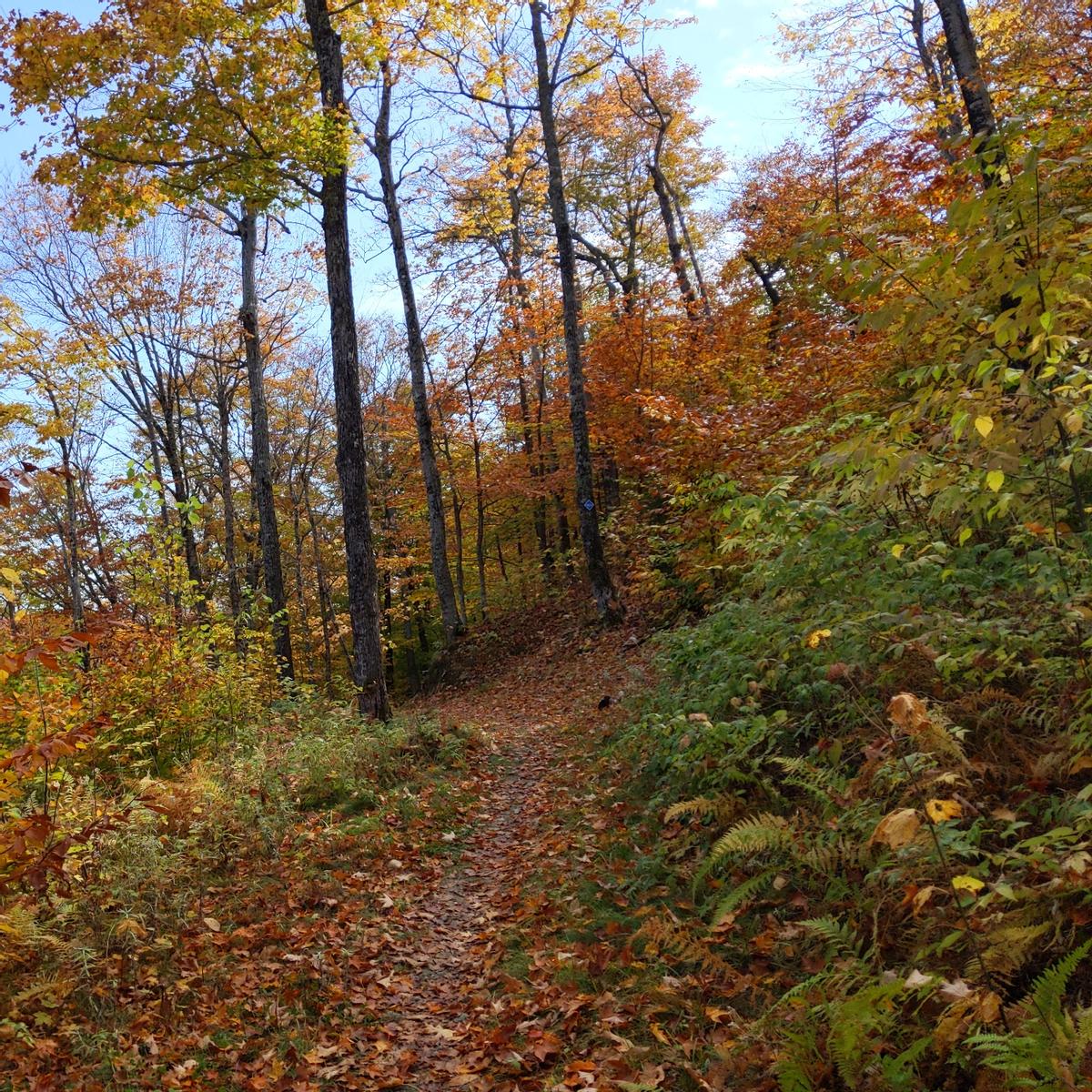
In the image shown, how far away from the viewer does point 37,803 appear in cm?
610

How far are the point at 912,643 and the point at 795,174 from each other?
78.9 feet

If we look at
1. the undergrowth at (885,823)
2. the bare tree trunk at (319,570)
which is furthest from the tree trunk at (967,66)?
the bare tree trunk at (319,570)

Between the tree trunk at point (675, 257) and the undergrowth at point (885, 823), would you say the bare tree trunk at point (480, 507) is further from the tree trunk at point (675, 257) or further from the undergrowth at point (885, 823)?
the undergrowth at point (885, 823)

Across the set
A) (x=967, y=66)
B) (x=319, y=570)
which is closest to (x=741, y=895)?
(x=967, y=66)

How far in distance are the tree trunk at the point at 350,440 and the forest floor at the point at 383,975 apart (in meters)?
2.73

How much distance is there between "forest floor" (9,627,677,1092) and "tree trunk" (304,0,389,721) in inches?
108

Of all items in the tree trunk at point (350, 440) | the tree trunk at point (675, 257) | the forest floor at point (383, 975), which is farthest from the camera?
the tree trunk at point (675, 257)

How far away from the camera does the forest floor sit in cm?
385

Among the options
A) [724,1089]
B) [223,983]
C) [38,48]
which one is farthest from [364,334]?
[724,1089]

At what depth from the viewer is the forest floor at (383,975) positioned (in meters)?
3.85

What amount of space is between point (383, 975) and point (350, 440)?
6863 mm

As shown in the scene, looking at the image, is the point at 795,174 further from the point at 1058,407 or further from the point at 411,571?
the point at 1058,407

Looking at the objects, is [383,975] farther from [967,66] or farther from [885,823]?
[967,66]

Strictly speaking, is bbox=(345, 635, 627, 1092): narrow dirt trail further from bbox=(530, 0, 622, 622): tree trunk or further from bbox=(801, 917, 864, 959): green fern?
bbox=(530, 0, 622, 622): tree trunk
